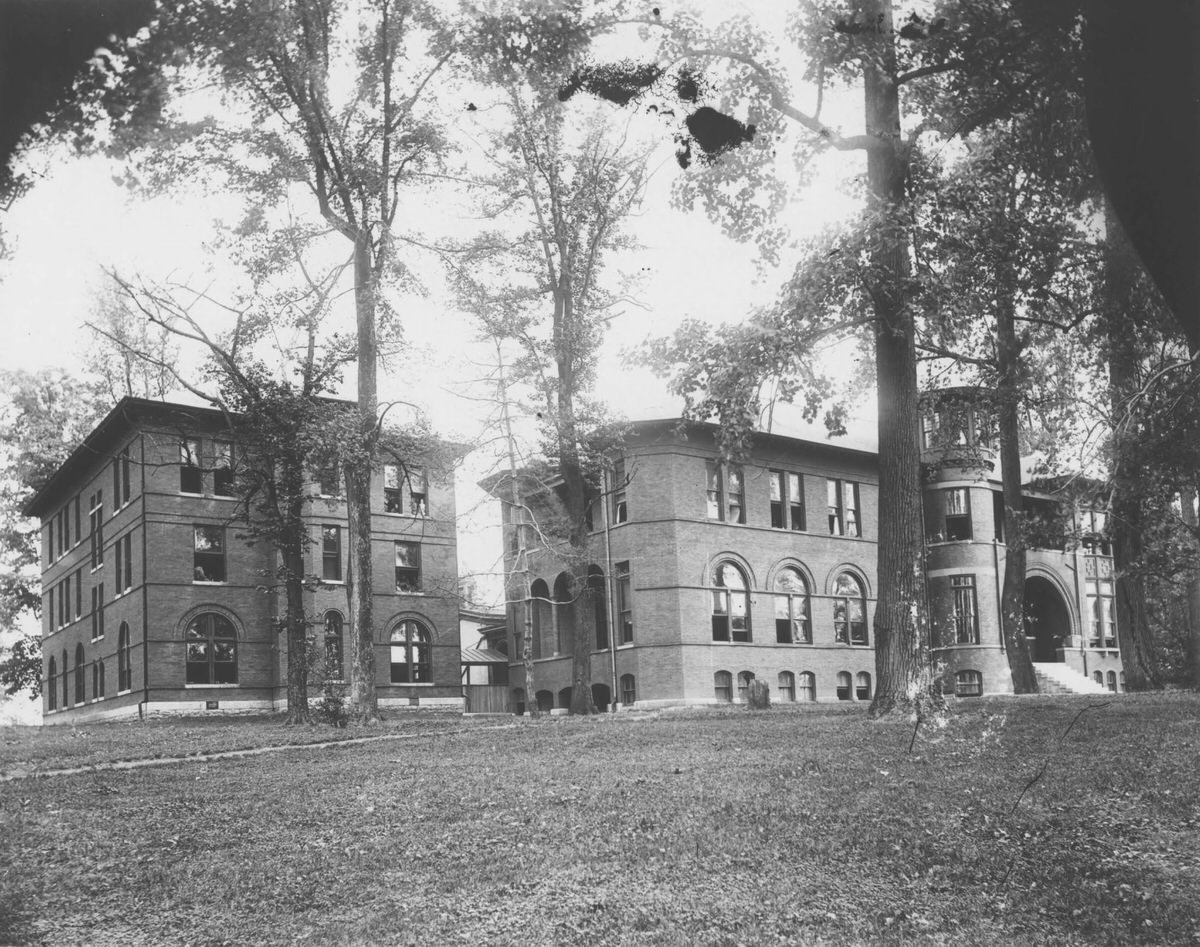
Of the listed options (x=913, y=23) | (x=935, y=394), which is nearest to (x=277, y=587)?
(x=935, y=394)

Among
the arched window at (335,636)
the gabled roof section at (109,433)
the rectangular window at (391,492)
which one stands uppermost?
the gabled roof section at (109,433)

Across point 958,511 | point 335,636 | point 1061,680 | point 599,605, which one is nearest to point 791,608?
point 599,605

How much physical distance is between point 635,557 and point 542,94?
25.5 metres

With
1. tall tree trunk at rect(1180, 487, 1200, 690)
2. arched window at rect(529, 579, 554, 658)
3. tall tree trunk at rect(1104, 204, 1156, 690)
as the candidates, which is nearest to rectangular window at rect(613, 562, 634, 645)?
arched window at rect(529, 579, 554, 658)

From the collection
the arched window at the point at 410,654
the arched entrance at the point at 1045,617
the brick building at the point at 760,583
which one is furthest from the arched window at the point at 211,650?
the arched entrance at the point at 1045,617

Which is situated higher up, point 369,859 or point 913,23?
point 913,23

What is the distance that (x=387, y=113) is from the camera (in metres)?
23.4

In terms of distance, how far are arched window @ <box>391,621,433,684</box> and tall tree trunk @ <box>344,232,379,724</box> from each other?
14699 mm

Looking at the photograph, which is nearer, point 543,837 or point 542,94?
point 543,837

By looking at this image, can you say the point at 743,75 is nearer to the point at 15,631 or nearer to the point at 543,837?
the point at 543,837

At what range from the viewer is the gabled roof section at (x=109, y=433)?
3425 centimetres

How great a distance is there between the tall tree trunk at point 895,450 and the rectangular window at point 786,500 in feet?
74.0

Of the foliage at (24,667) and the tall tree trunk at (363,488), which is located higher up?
the tall tree trunk at (363,488)

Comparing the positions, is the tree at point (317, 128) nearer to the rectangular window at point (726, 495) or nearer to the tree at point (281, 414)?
the tree at point (281, 414)
